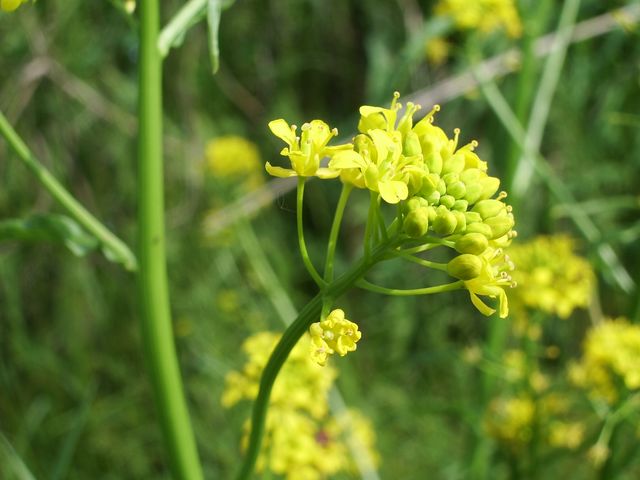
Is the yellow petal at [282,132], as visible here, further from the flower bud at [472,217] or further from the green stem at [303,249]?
the flower bud at [472,217]

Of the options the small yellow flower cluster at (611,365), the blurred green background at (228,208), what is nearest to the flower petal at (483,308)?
the small yellow flower cluster at (611,365)

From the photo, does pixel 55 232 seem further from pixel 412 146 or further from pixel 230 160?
pixel 230 160

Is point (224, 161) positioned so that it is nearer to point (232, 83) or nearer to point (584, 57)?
point (232, 83)

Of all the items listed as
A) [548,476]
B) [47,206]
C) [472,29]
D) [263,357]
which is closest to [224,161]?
[47,206]

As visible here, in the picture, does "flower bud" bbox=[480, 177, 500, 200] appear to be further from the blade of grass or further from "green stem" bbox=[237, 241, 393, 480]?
the blade of grass

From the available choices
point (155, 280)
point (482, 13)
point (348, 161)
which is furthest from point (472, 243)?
point (482, 13)

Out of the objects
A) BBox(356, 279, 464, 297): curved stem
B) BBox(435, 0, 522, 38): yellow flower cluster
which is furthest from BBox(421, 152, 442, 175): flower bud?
BBox(435, 0, 522, 38): yellow flower cluster
